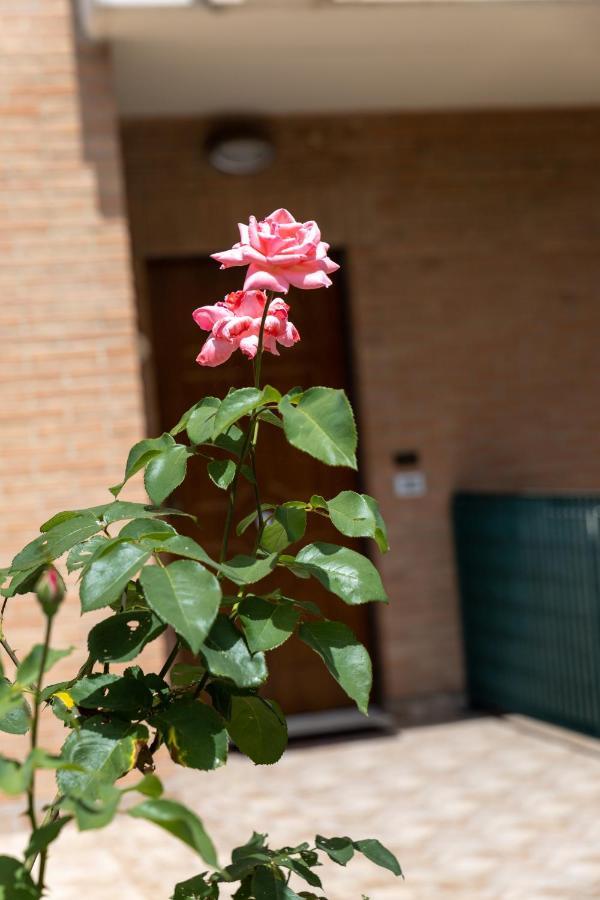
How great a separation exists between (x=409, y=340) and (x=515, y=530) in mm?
1309

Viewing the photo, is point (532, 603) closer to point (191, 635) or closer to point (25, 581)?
point (25, 581)

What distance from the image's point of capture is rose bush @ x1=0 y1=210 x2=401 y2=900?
4.44 ft

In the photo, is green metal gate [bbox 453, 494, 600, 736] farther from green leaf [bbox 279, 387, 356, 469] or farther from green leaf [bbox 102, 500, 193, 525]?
green leaf [bbox 279, 387, 356, 469]

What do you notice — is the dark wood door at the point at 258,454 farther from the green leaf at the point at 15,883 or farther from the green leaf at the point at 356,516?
the green leaf at the point at 15,883

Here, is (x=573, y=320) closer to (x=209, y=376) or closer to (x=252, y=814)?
(x=209, y=376)

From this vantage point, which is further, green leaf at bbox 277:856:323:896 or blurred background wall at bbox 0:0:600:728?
blurred background wall at bbox 0:0:600:728

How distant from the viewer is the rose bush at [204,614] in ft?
4.44

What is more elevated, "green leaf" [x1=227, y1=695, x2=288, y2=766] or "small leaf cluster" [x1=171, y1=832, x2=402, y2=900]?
"green leaf" [x1=227, y1=695, x2=288, y2=766]

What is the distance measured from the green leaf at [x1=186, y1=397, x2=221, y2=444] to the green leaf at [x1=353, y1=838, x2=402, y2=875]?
1.93 ft

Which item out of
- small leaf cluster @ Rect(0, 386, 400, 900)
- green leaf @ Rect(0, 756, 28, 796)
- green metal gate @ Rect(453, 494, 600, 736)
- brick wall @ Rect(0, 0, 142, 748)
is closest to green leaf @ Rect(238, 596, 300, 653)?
small leaf cluster @ Rect(0, 386, 400, 900)

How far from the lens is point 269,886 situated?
5.34ft

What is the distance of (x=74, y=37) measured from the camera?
5543 millimetres

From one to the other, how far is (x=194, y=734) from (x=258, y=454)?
5.55m

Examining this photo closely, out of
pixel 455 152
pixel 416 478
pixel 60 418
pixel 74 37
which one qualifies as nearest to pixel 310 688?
pixel 416 478
